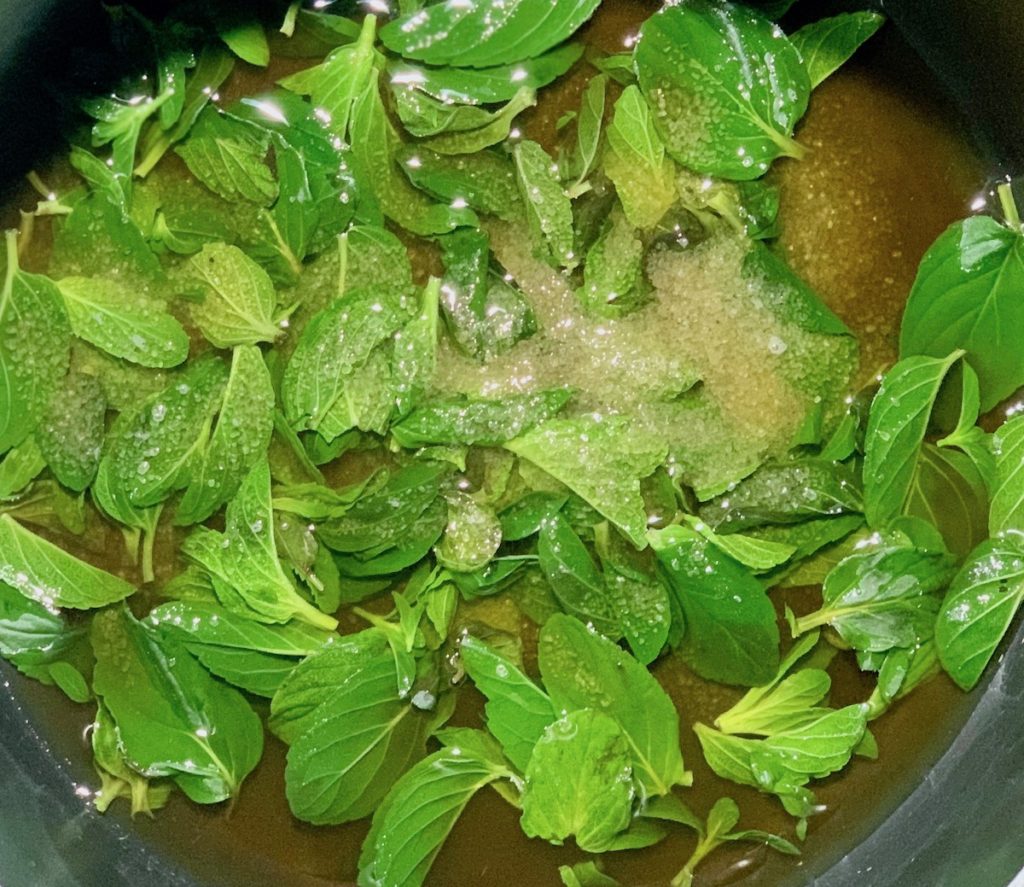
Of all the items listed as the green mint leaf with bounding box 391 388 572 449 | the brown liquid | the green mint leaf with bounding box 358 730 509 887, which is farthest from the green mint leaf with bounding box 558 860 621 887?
the green mint leaf with bounding box 391 388 572 449

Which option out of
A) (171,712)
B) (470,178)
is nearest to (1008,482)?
(470,178)

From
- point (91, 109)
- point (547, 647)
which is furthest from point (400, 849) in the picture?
point (91, 109)

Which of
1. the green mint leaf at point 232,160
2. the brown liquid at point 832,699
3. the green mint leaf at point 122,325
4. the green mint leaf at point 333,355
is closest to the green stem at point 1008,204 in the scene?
the brown liquid at point 832,699

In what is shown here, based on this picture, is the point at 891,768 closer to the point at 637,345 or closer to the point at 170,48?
the point at 637,345

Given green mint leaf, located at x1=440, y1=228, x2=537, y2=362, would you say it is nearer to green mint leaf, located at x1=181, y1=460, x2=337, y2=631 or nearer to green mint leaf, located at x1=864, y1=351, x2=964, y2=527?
green mint leaf, located at x1=181, y1=460, x2=337, y2=631

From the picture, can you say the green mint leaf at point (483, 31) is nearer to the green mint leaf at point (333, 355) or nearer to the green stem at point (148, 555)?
the green mint leaf at point (333, 355)

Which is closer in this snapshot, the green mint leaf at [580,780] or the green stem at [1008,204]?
the green mint leaf at [580,780]

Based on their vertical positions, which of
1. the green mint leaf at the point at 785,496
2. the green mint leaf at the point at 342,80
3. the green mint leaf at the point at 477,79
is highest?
the green mint leaf at the point at 342,80

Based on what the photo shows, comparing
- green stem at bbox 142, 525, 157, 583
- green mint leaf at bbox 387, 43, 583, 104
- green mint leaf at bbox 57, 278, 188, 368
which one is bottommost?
green stem at bbox 142, 525, 157, 583

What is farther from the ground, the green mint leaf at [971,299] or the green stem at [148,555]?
the green mint leaf at [971,299]
